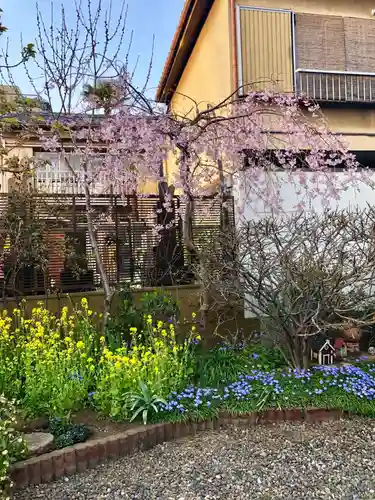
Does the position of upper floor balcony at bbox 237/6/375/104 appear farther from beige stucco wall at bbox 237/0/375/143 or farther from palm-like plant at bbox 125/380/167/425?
palm-like plant at bbox 125/380/167/425

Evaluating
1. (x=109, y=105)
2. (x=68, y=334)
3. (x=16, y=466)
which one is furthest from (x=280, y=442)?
(x=109, y=105)

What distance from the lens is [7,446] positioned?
3.16 m

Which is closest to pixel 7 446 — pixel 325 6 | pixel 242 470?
pixel 242 470

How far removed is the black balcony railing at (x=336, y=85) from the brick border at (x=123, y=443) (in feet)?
20.7

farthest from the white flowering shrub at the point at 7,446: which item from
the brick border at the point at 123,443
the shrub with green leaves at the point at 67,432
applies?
the shrub with green leaves at the point at 67,432

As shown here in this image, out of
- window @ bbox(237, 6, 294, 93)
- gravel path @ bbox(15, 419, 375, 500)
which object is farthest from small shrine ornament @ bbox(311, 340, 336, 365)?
window @ bbox(237, 6, 294, 93)

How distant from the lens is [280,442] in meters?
4.05

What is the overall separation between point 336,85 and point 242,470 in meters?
7.80

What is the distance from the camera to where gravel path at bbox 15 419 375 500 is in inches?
127

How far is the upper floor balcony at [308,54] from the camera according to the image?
27.6 feet

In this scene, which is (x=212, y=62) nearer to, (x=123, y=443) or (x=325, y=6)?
(x=325, y=6)

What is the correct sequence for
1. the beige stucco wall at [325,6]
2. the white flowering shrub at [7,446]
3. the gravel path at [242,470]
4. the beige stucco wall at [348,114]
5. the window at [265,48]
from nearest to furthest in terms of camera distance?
the white flowering shrub at [7,446], the gravel path at [242,470], the window at [265,48], the beige stucco wall at [325,6], the beige stucco wall at [348,114]

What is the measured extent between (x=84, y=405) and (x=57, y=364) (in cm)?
51

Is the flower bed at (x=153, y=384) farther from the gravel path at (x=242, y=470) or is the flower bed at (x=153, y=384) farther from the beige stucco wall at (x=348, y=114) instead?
the beige stucco wall at (x=348, y=114)
